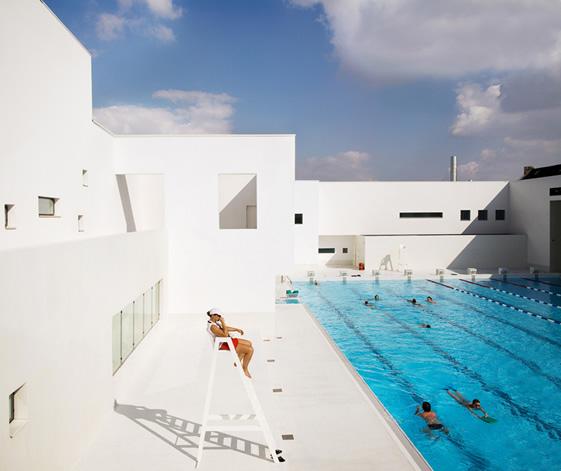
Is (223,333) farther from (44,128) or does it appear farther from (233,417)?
(44,128)

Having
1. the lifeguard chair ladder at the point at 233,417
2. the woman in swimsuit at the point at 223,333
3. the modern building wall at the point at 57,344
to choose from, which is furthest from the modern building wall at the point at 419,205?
the lifeguard chair ladder at the point at 233,417

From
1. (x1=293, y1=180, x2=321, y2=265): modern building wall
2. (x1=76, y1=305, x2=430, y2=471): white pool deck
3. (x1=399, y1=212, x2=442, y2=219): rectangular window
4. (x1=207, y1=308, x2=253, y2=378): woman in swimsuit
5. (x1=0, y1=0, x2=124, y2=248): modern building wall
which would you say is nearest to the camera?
(x1=76, y1=305, x2=430, y2=471): white pool deck

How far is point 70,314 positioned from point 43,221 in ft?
15.2

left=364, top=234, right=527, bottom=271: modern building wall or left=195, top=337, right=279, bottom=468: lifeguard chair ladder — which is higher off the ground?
left=364, top=234, right=527, bottom=271: modern building wall

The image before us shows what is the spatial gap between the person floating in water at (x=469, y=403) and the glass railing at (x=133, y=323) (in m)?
6.93

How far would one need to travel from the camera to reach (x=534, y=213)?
87.1 feet

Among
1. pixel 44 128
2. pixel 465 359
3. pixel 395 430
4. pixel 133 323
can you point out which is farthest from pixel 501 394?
pixel 44 128

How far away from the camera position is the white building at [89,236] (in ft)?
15.0

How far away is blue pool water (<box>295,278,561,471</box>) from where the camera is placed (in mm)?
7574

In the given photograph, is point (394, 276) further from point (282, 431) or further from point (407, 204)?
point (282, 431)

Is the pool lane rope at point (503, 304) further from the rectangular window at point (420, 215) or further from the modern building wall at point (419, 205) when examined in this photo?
the rectangular window at point (420, 215)

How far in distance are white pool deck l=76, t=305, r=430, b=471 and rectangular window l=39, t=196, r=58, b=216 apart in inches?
144

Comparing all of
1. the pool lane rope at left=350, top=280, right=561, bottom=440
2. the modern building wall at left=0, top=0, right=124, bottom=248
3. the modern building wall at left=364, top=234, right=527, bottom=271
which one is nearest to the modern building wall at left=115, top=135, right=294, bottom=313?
the modern building wall at left=0, top=0, right=124, bottom=248

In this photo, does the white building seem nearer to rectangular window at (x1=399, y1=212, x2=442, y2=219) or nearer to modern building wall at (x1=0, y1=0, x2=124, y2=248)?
modern building wall at (x1=0, y1=0, x2=124, y2=248)
